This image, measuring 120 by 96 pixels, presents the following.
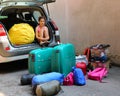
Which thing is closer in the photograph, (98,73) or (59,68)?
(59,68)

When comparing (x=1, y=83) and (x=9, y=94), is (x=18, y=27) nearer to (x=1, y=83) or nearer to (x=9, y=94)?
(x=1, y=83)

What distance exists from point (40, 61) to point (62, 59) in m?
0.49

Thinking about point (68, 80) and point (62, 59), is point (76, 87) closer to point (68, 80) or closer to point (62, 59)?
point (68, 80)

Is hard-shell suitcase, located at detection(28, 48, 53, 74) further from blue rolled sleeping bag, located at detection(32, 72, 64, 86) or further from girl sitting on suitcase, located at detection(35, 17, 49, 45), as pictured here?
girl sitting on suitcase, located at detection(35, 17, 49, 45)

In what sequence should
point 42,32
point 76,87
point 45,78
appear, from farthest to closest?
point 42,32 < point 76,87 < point 45,78

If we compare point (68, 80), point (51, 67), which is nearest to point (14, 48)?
point (51, 67)

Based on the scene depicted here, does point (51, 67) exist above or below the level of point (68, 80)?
above

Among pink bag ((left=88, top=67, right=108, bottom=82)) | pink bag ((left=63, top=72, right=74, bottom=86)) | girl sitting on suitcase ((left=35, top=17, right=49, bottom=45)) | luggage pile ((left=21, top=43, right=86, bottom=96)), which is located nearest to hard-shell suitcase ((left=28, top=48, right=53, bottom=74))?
luggage pile ((left=21, top=43, right=86, bottom=96))

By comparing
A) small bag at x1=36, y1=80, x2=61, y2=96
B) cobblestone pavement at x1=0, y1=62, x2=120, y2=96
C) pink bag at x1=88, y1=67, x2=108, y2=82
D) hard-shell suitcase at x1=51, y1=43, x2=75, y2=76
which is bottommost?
cobblestone pavement at x1=0, y1=62, x2=120, y2=96

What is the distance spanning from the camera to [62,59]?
516 cm

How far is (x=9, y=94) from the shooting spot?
4.62 metres

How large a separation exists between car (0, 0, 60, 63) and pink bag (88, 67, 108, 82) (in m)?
1.05

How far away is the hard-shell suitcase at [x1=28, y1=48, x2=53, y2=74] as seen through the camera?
538cm

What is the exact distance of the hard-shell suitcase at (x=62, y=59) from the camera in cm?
516
